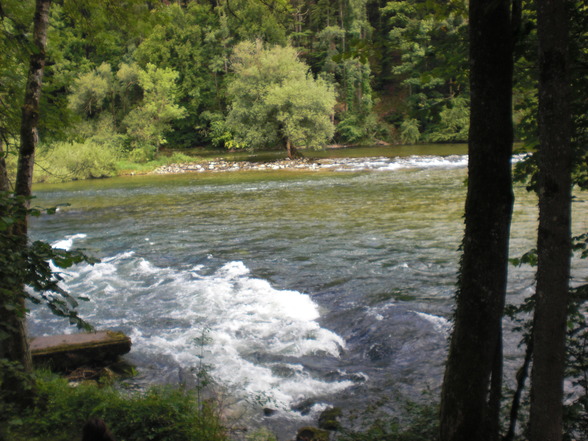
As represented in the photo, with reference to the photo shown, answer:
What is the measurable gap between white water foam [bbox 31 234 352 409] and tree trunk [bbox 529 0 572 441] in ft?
12.1

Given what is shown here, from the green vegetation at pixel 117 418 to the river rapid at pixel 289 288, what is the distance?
116cm

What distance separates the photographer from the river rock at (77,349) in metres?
6.40

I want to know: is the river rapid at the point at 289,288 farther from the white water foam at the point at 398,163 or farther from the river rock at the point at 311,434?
the white water foam at the point at 398,163

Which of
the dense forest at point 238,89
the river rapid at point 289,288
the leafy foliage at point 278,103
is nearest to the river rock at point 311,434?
the river rapid at point 289,288

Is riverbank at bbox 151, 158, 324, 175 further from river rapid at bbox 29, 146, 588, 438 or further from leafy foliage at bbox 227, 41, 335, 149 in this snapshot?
river rapid at bbox 29, 146, 588, 438

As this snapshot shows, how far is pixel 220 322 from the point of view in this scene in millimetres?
8156

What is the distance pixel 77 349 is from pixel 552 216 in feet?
20.9

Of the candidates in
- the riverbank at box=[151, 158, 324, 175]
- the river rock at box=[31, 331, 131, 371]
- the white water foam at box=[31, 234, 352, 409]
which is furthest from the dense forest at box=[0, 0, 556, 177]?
the river rock at box=[31, 331, 131, 371]

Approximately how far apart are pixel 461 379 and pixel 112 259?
37.1ft

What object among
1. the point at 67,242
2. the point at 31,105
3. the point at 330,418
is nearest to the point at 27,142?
the point at 31,105

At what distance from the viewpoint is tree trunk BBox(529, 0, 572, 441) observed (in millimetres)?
2186

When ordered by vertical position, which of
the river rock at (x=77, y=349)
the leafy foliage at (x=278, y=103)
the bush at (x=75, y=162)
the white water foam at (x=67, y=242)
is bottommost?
the river rock at (x=77, y=349)

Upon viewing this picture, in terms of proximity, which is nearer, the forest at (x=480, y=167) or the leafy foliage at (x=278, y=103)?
the forest at (x=480, y=167)

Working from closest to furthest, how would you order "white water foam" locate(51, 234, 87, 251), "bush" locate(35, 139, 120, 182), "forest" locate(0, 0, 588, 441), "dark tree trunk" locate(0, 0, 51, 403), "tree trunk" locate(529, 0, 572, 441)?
"tree trunk" locate(529, 0, 572, 441), "forest" locate(0, 0, 588, 441), "dark tree trunk" locate(0, 0, 51, 403), "white water foam" locate(51, 234, 87, 251), "bush" locate(35, 139, 120, 182)
